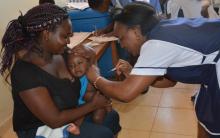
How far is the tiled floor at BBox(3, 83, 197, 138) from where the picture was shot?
228cm

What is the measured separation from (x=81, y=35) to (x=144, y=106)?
0.89 meters

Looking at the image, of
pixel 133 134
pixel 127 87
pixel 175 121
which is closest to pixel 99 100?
pixel 127 87

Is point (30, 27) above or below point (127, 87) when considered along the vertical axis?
above

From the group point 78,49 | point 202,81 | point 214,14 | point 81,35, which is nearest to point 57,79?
point 78,49

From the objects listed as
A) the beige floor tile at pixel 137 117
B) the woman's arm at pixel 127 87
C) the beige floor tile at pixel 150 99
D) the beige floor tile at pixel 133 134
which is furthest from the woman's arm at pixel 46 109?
the beige floor tile at pixel 150 99

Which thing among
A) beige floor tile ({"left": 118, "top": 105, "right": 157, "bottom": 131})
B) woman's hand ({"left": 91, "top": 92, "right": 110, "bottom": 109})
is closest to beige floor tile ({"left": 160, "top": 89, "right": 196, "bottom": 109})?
beige floor tile ({"left": 118, "top": 105, "right": 157, "bottom": 131})

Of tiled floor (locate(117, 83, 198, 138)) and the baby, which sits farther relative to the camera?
tiled floor (locate(117, 83, 198, 138))

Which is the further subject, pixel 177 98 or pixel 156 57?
pixel 177 98

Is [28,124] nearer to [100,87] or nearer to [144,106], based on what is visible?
[100,87]

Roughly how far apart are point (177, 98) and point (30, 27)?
75.9 inches

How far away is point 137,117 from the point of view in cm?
253

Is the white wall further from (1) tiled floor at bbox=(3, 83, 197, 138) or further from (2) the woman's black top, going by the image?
(2) the woman's black top

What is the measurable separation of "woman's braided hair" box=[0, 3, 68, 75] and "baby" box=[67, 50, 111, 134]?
197 millimetres

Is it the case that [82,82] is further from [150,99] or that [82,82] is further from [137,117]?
[150,99]
